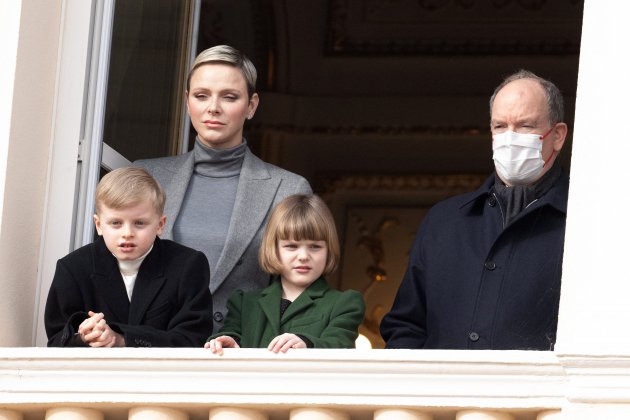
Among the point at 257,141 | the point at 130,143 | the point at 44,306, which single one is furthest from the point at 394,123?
the point at 44,306

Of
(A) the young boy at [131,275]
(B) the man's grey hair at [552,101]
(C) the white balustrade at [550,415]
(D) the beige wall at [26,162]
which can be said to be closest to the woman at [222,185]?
(A) the young boy at [131,275]

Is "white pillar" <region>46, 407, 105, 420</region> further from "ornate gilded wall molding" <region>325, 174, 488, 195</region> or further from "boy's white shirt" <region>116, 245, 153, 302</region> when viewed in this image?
"ornate gilded wall molding" <region>325, 174, 488, 195</region>

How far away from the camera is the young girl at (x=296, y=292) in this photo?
5.50 m

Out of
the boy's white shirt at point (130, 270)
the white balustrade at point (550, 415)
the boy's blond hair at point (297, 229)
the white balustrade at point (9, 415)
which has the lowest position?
the white balustrade at point (9, 415)

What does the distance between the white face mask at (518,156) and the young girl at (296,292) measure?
0.54 meters

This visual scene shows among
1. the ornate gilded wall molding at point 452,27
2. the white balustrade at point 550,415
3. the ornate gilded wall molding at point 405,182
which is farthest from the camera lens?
the ornate gilded wall molding at point 405,182

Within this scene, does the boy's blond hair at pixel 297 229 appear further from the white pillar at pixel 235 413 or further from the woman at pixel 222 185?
the white pillar at pixel 235 413

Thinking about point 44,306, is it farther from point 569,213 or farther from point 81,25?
point 569,213

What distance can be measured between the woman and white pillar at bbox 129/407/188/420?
2.17ft

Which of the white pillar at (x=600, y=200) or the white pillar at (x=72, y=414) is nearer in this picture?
the white pillar at (x=600, y=200)

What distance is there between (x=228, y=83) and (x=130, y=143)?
0.65 meters

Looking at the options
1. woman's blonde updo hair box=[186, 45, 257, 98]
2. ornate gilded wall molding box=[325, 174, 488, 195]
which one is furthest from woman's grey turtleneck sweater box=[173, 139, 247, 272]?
ornate gilded wall molding box=[325, 174, 488, 195]

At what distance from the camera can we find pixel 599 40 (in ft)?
17.1

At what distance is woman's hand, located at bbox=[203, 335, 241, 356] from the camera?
16.6 ft
